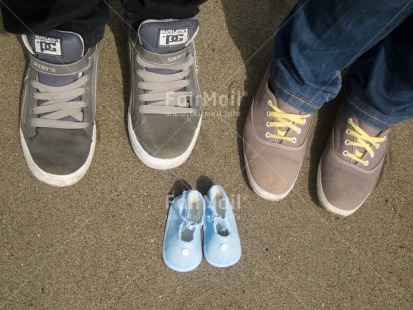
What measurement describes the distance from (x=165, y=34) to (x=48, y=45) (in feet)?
0.86

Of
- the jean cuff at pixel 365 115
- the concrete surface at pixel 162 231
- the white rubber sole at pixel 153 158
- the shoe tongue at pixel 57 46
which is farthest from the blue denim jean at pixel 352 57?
the shoe tongue at pixel 57 46

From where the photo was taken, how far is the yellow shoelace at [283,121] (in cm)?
113

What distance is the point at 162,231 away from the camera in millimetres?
1075

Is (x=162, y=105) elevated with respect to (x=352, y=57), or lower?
lower

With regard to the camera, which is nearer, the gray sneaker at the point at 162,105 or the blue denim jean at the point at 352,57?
the blue denim jean at the point at 352,57

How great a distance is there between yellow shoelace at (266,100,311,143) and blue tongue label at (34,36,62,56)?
54cm

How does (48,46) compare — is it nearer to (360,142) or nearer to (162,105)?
(162,105)

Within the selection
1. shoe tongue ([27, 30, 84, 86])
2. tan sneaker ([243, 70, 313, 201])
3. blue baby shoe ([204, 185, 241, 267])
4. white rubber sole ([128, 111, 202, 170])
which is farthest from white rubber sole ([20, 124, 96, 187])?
tan sneaker ([243, 70, 313, 201])

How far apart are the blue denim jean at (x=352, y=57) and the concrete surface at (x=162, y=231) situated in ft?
0.64

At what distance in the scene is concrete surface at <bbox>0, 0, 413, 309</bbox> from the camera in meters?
1.01

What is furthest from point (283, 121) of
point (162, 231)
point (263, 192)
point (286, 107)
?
point (162, 231)

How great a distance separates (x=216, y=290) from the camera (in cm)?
105

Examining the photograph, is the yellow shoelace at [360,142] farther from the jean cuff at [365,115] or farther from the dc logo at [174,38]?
the dc logo at [174,38]

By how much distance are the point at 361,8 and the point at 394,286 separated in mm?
701
